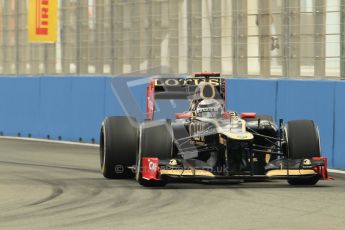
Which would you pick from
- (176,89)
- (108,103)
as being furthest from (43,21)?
(176,89)

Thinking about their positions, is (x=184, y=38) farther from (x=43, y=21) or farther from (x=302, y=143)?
(x=302, y=143)

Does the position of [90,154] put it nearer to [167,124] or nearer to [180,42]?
[180,42]

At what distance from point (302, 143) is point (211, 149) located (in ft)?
4.35

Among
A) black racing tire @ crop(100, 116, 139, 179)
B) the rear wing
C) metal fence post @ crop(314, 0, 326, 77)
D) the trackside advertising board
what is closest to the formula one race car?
black racing tire @ crop(100, 116, 139, 179)

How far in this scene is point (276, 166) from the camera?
14.9 m

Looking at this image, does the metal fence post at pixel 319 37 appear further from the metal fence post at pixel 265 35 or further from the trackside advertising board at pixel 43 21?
the trackside advertising board at pixel 43 21

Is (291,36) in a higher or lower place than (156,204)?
higher

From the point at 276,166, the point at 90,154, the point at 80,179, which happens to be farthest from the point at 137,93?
the point at 276,166

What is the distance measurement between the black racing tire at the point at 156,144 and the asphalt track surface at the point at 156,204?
0.76 feet

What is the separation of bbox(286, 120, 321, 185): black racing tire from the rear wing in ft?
7.44

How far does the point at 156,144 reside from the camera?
14.9 metres

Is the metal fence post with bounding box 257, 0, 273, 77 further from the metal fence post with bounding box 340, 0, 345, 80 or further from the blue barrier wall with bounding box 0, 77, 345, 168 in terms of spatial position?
the metal fence post with bounding box 340, 0, 345, 80

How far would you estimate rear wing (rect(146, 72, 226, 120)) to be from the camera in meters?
17.6

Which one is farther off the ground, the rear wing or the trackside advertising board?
the trackside advertising board
